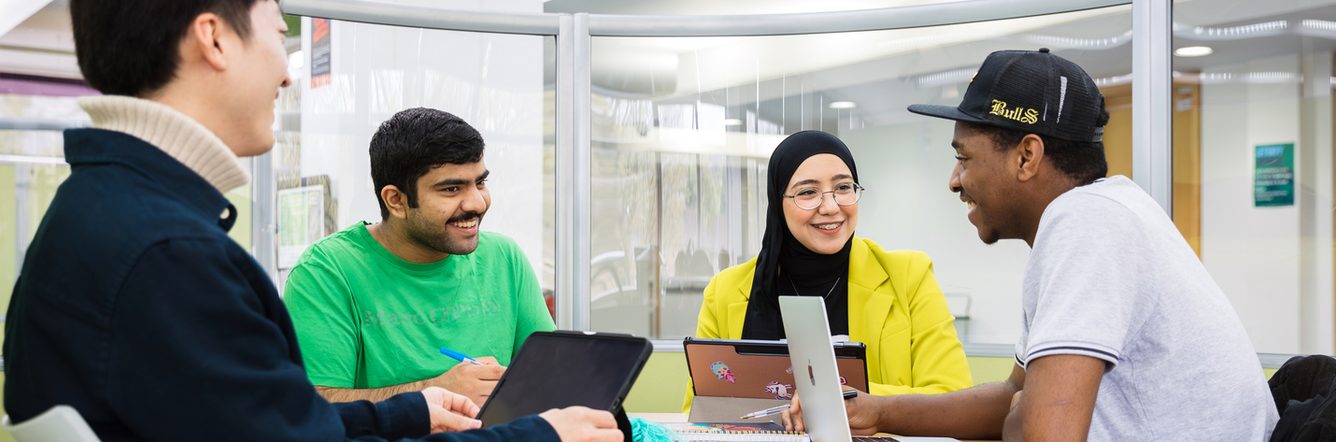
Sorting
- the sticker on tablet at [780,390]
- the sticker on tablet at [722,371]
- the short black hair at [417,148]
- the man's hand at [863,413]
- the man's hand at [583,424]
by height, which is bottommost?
the man's hand at [863,413]

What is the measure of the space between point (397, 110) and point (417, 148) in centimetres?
127

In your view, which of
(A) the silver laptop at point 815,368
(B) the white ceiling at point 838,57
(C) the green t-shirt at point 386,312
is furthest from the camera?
(B) the white ceiling at point 838,57

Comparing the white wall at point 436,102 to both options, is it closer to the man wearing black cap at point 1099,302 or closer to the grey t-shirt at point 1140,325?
the man wearing black cap at point 1099,302

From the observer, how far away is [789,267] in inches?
120

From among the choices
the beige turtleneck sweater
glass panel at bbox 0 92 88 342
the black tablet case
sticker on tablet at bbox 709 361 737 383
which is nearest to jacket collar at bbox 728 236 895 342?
sticker on tablet at bbox 709 361 737 383

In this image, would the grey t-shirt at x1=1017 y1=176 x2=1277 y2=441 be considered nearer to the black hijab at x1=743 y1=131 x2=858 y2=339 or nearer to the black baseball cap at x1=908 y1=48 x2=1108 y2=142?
the black baseball cap at x1=908 y1=48 x2=1108 y2=142

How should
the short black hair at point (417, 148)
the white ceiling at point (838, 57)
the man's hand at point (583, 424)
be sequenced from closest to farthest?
the man's hand at point (583, 424)
the short black hair at point (417, 148)
the white ceiling at point (838, 57)

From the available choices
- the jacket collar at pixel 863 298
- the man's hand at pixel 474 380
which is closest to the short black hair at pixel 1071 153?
the jacket collar at pixel 863 298

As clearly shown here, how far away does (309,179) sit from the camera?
12.1 ft

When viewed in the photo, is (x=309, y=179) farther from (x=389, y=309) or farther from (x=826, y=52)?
(x=826, y=52)

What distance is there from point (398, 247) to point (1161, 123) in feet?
7.70

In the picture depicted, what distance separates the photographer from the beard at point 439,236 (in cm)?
262

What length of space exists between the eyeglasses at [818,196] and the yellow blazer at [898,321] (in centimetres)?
13

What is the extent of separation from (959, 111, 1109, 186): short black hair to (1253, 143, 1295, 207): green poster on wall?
5.55ft
